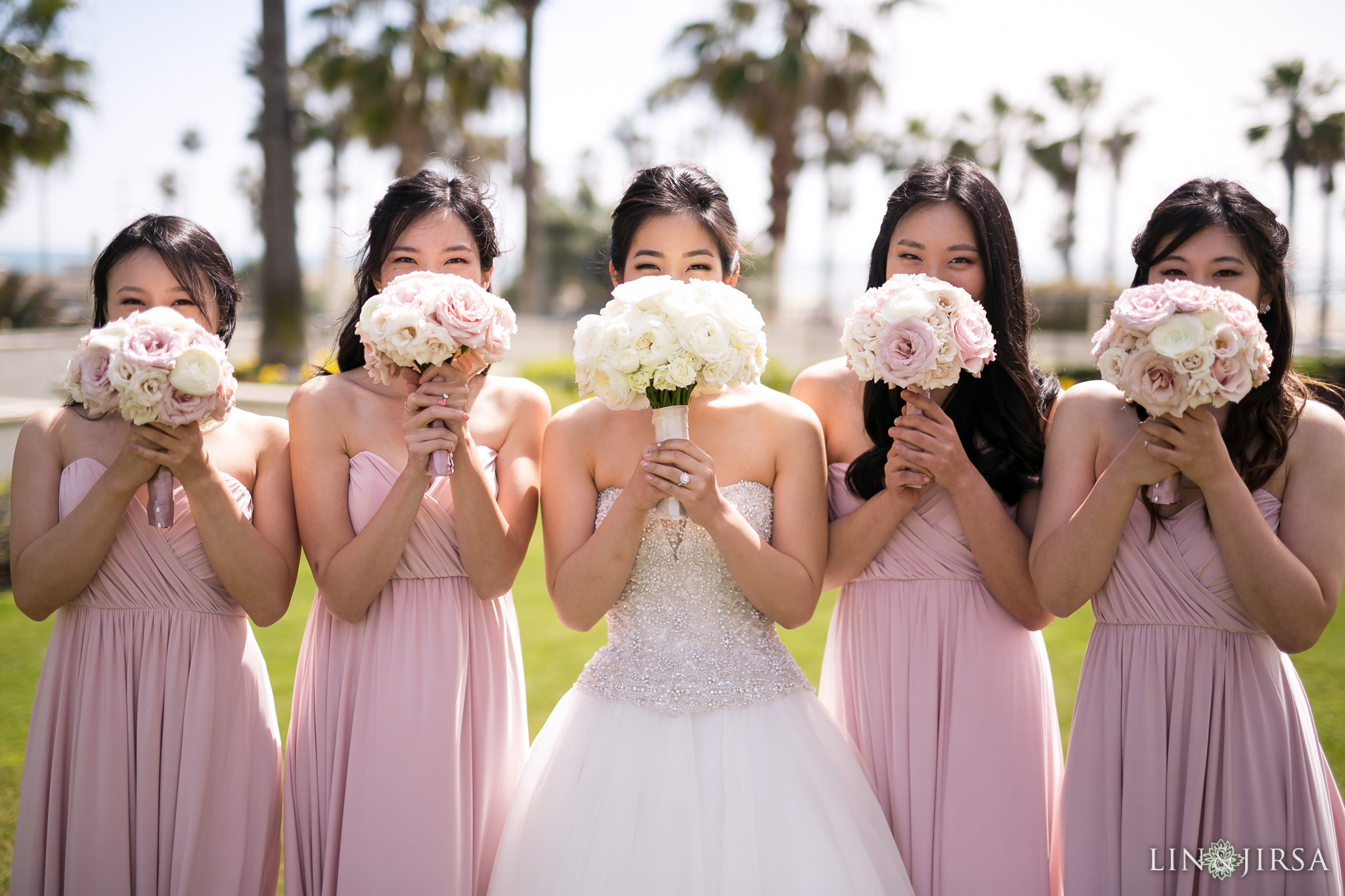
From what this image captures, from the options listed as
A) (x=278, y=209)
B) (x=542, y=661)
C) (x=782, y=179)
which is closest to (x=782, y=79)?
(x=782, y=179)

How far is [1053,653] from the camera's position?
23.7 feet

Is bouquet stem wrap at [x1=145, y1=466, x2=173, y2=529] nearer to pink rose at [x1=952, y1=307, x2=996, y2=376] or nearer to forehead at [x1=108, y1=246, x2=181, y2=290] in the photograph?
forehead at [x1=108, y1=246, x2=181, y2=290]

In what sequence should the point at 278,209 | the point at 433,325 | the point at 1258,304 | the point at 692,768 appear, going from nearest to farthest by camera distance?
the point at 433,325 → the point at 692,768 → the point at 1258,304 → the point at 278,209

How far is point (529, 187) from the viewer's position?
2855 cm

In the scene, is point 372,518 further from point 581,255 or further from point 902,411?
point 581,255

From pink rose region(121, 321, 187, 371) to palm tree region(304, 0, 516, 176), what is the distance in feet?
83.4

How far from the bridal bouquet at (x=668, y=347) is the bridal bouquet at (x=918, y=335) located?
35cm

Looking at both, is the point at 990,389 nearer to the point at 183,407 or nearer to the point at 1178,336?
the point at 1178,336

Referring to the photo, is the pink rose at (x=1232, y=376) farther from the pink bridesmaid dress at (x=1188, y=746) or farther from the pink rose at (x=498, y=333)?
the pink rose at (x=498, y=333)

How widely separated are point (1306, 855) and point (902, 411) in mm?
1801

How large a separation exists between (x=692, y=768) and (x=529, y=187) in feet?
90.8

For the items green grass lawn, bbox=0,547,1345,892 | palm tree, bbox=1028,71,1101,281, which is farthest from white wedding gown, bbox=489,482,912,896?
palm tree, bbox=1028,71,1101,281

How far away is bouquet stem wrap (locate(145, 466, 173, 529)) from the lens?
2965 mm

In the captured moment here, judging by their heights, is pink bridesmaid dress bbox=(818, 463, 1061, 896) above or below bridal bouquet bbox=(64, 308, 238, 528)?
below
